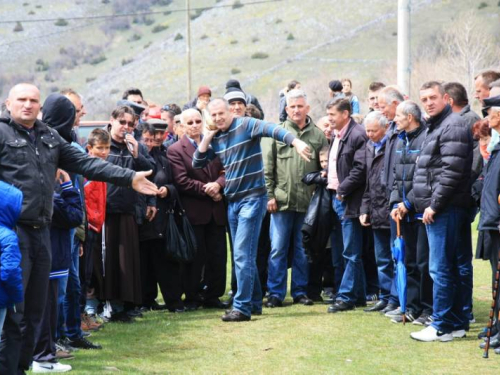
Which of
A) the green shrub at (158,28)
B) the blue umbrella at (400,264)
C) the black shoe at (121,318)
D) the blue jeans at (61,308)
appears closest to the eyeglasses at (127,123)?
the black shoe at (121,318)

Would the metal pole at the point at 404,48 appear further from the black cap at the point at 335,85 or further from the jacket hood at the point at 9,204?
the jacket hood at the point at 9,204

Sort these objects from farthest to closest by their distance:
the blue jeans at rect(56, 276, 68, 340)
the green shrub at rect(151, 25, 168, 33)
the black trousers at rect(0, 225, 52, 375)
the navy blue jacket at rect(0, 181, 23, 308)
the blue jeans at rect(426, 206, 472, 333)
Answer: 1. the green shrub at rect(151, 25, 168, 33)
2. the blue jeans at rect(426, 206, 472, 333)
3. the blue jeans at rect(56, 276, 68, 340)
4. the black trousers at rect(0, 225, 52, 375)
5. the navy blue jacket at rect(0, 181, 23, 308)

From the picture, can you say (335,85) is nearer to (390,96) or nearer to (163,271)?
(390,96)

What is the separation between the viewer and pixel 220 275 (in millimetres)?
11102

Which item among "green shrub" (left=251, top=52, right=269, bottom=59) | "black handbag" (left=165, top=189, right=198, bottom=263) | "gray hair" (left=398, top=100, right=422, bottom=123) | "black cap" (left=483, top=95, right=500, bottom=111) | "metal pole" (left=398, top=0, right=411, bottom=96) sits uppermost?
"green shrub" (left=251, top=52, right=269, bottom=59)

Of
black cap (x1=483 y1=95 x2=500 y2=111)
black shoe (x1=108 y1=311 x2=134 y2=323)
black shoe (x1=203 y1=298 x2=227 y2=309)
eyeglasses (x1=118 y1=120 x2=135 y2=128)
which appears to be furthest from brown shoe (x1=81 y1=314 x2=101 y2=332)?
black cap (x1=483 y1=95 x2=500 y2=111)

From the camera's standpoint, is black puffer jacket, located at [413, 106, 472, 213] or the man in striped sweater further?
the man in striped sweater

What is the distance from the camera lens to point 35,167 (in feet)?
22.4

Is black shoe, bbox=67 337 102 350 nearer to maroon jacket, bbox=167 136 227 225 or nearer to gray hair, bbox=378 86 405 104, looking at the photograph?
maroon jacket, bbox=167 136 227 225

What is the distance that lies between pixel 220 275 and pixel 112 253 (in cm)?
168

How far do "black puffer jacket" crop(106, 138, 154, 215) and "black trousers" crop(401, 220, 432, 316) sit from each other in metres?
3.06

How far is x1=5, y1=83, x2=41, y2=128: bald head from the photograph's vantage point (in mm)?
6859

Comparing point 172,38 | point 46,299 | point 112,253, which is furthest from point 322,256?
point 172,38

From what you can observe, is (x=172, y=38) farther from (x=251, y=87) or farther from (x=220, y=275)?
(x=220, y=275)
